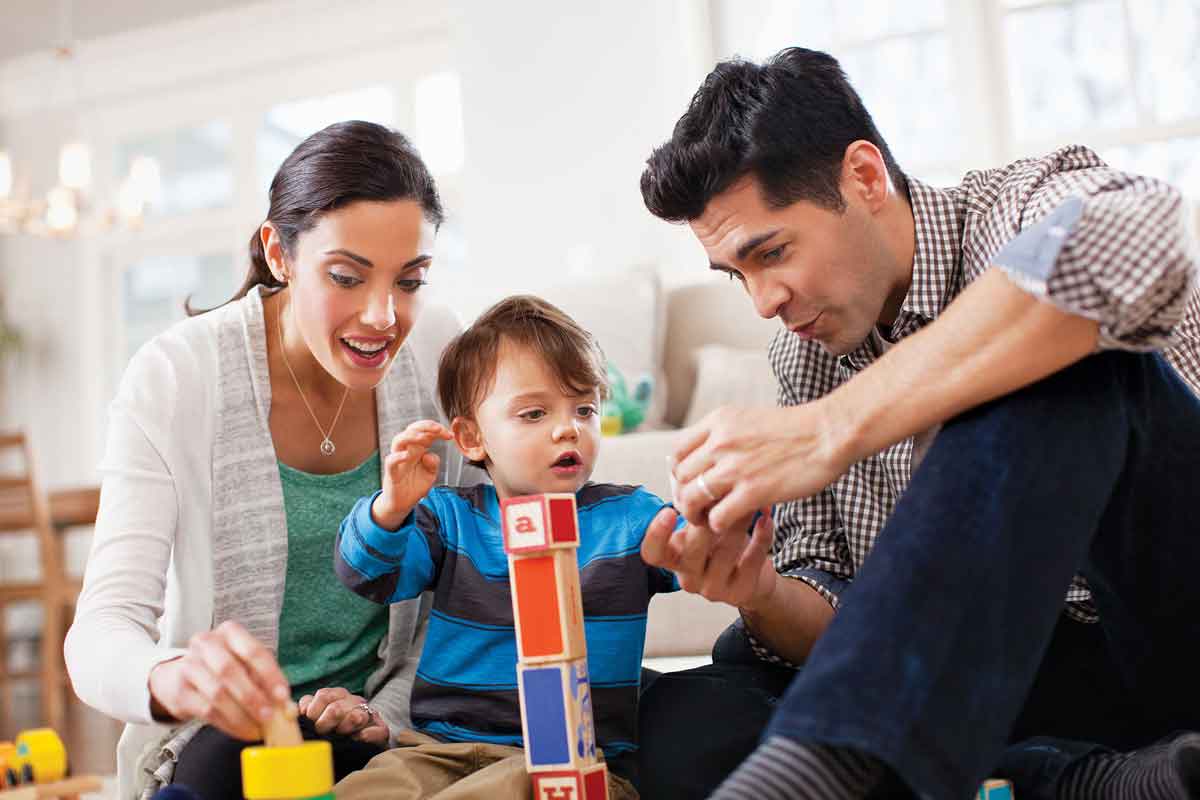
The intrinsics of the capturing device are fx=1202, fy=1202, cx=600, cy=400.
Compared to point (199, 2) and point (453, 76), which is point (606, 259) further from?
point (199, 2)

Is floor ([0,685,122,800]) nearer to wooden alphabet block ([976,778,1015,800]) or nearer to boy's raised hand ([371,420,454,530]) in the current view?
boy's raised hand ([371,420,454,530])

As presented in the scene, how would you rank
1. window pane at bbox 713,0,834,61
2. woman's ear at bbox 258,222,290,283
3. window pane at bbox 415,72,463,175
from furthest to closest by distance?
window pane at bbox 415,72,463,175 < window pane at bbox 713,0,834,61 < woman's ear at bbox 258,222,290,283

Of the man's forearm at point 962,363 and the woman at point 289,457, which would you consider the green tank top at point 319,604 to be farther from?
the man's forearm at point 962,363

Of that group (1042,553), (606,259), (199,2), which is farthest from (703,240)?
(199,2)

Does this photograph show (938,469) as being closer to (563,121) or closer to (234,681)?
(234,681)

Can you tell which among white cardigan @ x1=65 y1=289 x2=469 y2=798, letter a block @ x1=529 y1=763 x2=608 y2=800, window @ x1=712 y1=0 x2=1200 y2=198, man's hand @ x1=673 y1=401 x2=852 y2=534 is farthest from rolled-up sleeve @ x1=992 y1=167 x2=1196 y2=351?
window @ x1=712 y1=0 x2=1200 y2=198

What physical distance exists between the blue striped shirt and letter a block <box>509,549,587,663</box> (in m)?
0.29

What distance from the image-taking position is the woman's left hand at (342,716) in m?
1.37

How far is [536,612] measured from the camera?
1115 millimetres

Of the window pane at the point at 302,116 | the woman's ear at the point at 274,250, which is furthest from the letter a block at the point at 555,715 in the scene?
the window pane at the point at 302,116

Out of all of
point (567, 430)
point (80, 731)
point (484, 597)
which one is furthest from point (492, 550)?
point (80, 731)

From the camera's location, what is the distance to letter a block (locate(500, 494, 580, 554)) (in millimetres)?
1097

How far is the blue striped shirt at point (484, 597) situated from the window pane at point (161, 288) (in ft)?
19.4

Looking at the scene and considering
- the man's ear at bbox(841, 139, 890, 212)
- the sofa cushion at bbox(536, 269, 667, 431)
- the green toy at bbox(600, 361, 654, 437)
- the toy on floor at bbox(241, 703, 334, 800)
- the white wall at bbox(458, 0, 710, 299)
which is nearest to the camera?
the toy on floor at bbox(241, 703, 334, 800)
